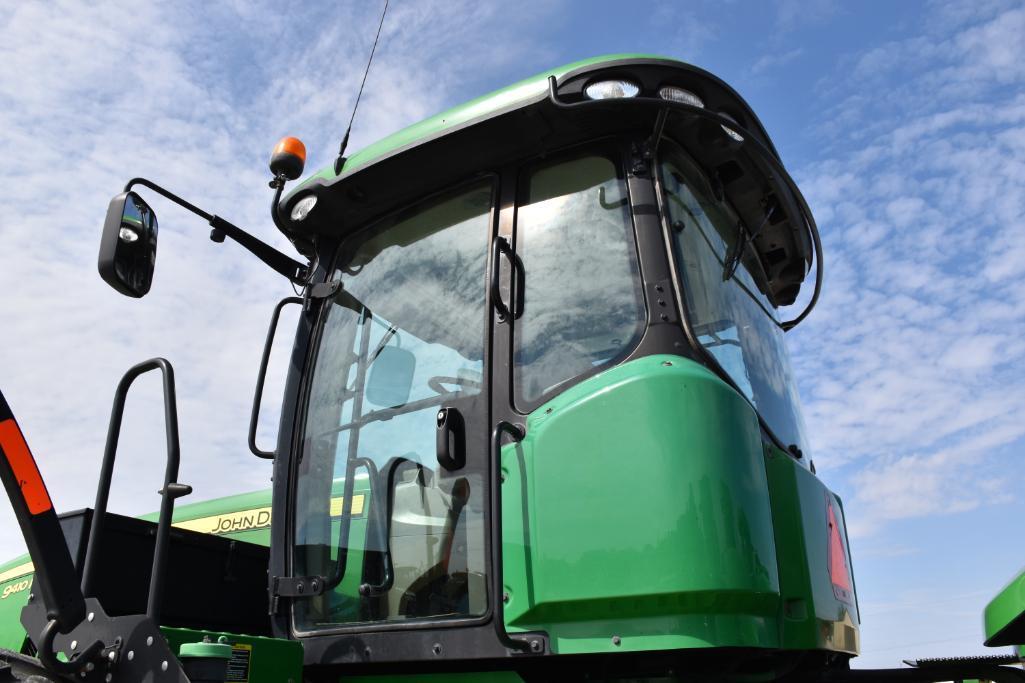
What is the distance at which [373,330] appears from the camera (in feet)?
9.66

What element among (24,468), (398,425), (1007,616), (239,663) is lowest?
(239,663)

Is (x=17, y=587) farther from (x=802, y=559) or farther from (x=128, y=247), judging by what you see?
(x=802, y=559)

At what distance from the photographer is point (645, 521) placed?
205 cm

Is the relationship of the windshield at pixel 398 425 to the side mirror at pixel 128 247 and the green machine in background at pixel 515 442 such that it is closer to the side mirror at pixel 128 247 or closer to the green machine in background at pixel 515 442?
the green machine in background at pixel 515 442

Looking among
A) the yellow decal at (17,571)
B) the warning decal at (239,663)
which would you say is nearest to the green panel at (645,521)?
the warning decal at (239,663)

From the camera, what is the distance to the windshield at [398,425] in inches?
95.3

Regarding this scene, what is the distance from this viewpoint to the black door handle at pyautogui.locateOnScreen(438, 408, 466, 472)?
2.40m

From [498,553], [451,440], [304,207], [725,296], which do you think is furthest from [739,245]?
[304,207]

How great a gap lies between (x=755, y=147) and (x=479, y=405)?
123cm

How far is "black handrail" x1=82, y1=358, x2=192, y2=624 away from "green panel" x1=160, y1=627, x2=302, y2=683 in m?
0.11

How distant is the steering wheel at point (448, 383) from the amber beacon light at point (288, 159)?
1.03 meters

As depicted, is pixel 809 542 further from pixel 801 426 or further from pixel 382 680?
pixel 382 680

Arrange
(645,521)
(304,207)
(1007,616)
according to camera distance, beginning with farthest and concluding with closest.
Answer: (304,207)
(1007,616)
(645,521)

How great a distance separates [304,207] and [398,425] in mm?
942
